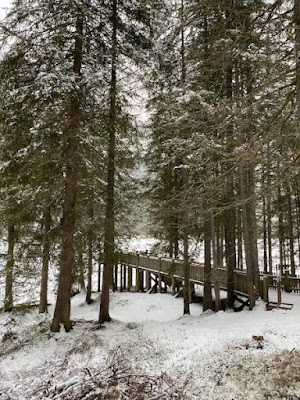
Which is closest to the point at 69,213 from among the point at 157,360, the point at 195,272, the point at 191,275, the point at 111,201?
the point at 111,201

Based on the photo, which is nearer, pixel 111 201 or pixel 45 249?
pixel 45 249

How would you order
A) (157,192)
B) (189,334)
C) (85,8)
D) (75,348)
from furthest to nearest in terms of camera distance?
(157,192), (85,8), (189,334), (75,348)

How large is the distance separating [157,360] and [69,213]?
447cm

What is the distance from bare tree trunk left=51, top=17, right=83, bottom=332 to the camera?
7664mm

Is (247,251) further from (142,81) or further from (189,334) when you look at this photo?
(142,81)

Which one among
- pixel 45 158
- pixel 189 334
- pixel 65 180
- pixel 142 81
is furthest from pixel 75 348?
pixel 142 81

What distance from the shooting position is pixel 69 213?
7938 mm

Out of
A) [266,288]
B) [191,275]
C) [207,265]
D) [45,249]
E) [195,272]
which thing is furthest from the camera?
[191,275]

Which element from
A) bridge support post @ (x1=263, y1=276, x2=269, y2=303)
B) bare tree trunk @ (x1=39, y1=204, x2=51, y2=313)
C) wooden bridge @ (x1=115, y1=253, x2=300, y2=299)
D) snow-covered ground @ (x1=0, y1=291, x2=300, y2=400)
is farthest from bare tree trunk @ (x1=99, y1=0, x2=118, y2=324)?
bridge support post @ (x1=263, y1=276, x2=269, y2=303)

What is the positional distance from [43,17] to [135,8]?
3109mm

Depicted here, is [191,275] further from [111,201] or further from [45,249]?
[45,249]

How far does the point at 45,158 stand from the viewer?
7.47 metres

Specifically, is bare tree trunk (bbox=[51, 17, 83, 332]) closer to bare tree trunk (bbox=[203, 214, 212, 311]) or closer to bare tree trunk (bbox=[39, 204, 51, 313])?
bare tree trunk (bbox=[39, 204, 51, 313])

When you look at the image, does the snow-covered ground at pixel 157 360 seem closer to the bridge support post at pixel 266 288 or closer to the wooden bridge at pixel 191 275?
the bridge support post at pixel 266 288
